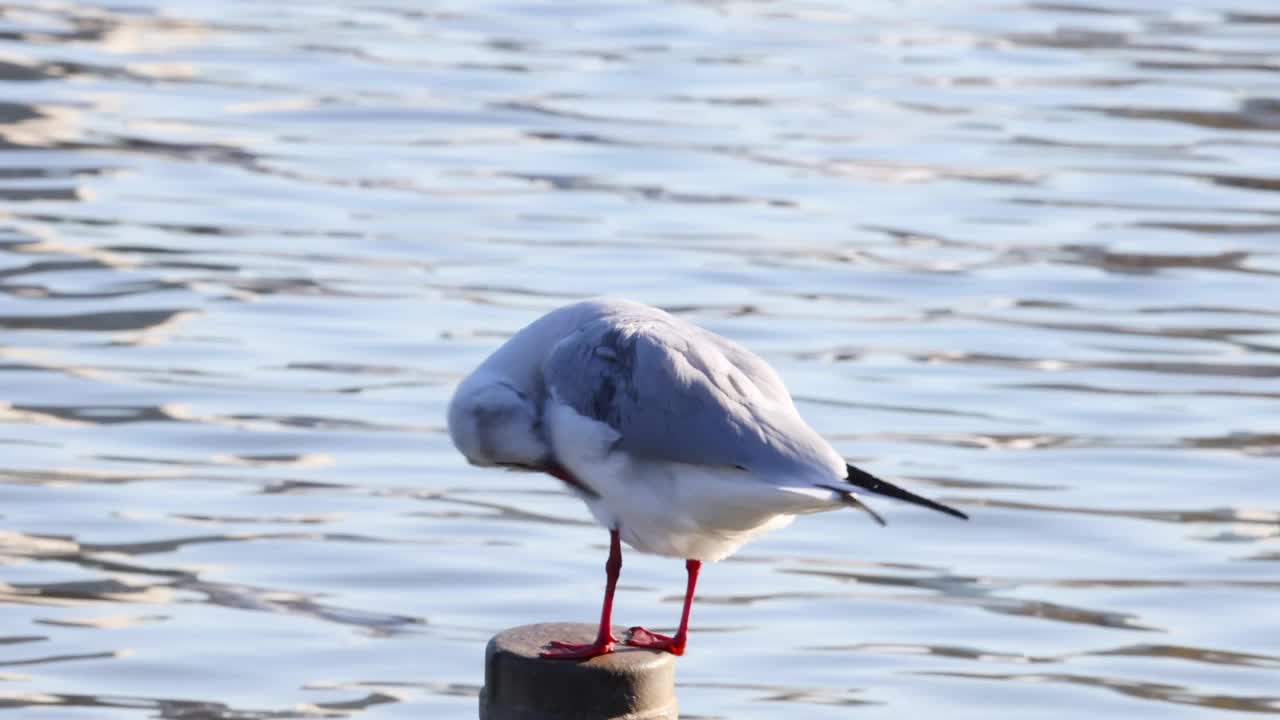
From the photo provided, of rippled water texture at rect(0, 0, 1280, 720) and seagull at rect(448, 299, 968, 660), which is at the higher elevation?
seagull at rect(448, 299, 968, 660)

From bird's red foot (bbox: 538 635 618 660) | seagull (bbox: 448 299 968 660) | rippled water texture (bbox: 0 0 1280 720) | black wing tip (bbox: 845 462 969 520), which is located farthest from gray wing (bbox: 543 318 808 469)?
rippled water texture (bbox: 0 0 1280 720)

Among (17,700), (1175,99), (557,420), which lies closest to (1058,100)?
(1175,99)

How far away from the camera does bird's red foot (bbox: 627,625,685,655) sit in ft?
15.8

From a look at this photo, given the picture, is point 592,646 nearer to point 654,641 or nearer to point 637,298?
point 654,641

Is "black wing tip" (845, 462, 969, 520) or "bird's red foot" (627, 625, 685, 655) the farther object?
"bird's red foot" (627, 625, 685, 655)

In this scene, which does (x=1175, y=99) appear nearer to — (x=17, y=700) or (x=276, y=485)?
(x=276, y=485)

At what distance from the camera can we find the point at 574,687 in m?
4.36

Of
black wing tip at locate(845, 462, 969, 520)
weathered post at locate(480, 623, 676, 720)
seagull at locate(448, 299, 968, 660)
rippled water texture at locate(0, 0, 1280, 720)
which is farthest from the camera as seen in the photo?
rippled water texture at locate(0, 0, 1280, 720)

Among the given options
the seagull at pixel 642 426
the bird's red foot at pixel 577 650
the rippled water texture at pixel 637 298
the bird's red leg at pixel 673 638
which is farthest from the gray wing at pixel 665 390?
the rippled water texture at pixel 637 298

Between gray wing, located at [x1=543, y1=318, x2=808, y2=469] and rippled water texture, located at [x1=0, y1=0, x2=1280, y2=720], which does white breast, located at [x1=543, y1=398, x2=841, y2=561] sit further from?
rippled water texture, located at [x1=0, y1=0, x2=1280, y2=720]

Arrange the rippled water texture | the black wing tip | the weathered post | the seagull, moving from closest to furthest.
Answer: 1. the black wing tip
2. the weathered post
3. the seagull
4. the rippled water texture

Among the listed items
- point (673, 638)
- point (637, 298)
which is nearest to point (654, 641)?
point (673, 638)

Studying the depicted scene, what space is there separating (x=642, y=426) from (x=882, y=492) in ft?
1.97

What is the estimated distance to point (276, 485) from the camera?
9.20 meters
